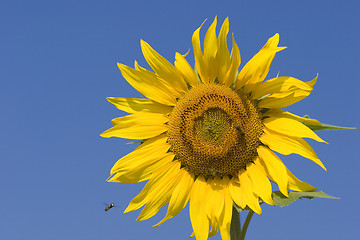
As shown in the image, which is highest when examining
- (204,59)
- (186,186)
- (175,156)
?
(204,59)

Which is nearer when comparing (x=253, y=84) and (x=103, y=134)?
(x=253, y=84)

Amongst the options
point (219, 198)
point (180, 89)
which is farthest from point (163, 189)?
point (180, 89)

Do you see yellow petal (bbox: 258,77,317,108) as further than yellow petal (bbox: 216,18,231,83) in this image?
No

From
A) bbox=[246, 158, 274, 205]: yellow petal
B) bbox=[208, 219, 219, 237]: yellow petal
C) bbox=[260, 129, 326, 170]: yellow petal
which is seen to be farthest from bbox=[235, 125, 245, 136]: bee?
bbox=[208, 219, 219, 237]: yellow petal

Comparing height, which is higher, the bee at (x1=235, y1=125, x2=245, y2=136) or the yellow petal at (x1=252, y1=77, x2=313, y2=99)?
the yellow petal at (x1=252, y1=77, x2=313, y2=99)

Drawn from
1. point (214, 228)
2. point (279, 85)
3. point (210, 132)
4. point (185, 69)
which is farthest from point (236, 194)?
point (185, 69)

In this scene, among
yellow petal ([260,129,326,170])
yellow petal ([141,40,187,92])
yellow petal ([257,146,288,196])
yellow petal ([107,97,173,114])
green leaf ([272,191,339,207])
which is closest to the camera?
green leaf ([272,191,339,207])

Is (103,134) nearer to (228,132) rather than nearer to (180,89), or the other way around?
(180,89)

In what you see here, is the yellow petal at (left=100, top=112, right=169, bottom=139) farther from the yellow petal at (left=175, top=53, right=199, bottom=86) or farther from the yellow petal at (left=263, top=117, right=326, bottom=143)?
the yellow petal at (left=263, top=117, right=326, bottom=143)
